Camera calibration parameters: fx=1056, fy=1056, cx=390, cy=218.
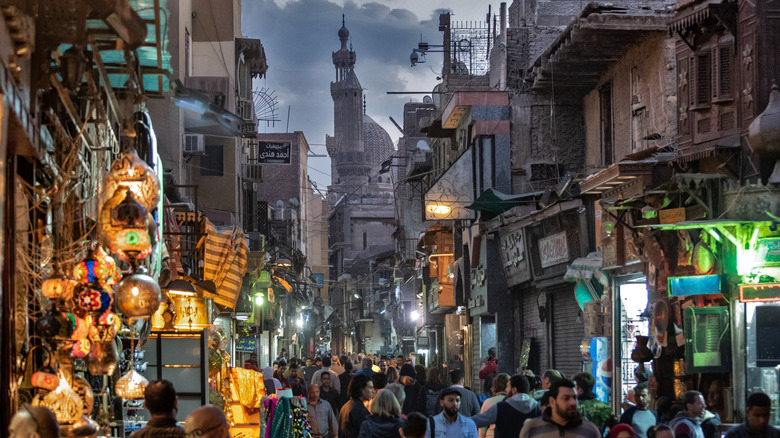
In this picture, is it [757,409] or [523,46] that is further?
[523,46]

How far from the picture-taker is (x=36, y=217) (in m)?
7.82

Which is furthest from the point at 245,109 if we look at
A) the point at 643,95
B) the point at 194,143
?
the point at 643,95

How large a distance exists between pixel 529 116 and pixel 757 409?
67.0ft

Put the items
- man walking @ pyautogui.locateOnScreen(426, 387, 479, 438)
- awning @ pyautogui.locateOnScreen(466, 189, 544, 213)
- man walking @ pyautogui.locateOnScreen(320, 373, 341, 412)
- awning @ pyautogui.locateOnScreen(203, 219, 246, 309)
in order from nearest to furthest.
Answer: man walking @ pyautogui.locateOnScreen(426, 387, 479, 438) < man walking @ pyautogui.locateOnScreen(320, 373, 341, 412) < awning @ pyautogui.locateOnScreen(203, 219, 246, 309) < awning @ pyautogui.locateOnScreen(466, 189, 544, 213)

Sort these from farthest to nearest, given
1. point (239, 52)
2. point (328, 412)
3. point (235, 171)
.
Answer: point (239, 52), point (235, 171), point (328, 412)

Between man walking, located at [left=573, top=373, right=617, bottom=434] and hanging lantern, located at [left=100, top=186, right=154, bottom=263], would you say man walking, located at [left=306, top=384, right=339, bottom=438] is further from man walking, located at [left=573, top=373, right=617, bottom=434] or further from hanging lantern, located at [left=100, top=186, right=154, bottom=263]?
hanging lantern, located at [left=100, top=186, right=154, bottom=263]

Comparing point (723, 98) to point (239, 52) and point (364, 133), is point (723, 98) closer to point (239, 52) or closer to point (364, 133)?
point (239, 52)

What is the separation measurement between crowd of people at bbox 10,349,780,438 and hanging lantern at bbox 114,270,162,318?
1.11 m

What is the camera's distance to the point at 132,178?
27.0 feet

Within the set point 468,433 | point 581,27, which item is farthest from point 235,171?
point 468,433

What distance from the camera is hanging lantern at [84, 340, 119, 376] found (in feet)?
26.6

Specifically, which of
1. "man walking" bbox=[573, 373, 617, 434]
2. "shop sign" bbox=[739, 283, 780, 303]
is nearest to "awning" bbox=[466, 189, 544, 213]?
"shop sign" bbox=[739, 283, 780, 303]

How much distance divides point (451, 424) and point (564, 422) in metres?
2.14

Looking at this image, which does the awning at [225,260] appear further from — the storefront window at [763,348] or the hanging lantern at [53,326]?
the hanging lantern at [53,326]
